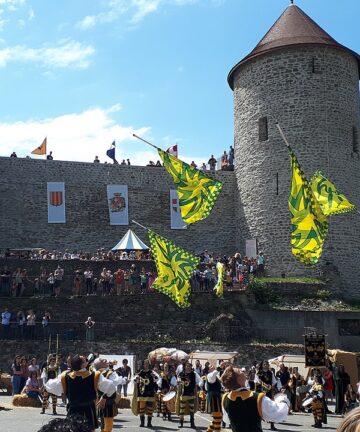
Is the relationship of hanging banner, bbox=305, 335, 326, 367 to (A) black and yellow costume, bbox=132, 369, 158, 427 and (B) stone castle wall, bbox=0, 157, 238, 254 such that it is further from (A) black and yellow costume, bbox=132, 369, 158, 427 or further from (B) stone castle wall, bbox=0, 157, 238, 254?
(B) stone castle wall, bbox=0, 157, 238, 254

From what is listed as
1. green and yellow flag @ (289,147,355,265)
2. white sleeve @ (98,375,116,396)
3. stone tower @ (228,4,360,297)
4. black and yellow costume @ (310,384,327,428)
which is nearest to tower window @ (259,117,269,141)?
stone tower @ (228,4,360,297)

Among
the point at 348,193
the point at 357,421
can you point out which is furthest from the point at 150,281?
the point at 357,421

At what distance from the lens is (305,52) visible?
32594 millimetres

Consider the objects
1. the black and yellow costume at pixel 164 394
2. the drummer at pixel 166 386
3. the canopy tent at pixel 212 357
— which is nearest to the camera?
the drummer at pixel 166 386

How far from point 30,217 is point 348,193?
1480 cm

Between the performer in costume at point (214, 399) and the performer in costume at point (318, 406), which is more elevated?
the performer in costume at point (214, 399)

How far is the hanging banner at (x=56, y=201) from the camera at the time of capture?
34188 mm

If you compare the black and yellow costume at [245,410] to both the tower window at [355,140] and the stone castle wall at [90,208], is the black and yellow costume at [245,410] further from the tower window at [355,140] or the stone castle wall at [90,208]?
the tower window at [355,140]

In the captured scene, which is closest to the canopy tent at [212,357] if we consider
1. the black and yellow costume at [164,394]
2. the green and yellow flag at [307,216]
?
the black and yellow costume at [164,394]

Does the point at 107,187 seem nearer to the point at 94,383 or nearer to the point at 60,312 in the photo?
the point at 60,312

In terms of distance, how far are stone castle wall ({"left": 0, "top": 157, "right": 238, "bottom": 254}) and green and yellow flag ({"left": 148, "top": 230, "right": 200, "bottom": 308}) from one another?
1635 cm

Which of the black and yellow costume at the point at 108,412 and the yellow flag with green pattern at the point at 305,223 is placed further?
the yellow flag with green pattern at the point at 305,223

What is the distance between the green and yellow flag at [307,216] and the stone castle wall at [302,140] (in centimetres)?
1608

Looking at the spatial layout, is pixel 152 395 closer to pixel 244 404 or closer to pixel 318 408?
pixel 318 408
